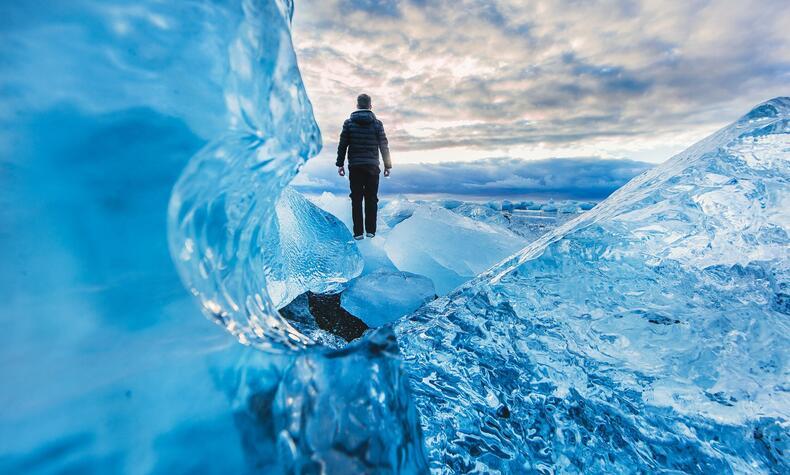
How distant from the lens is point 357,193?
497cm

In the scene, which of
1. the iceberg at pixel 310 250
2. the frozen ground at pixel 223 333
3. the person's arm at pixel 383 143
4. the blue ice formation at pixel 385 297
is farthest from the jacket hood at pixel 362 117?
the frozen ground at pixel 223 333

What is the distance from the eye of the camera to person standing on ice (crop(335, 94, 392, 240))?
4.73 metres

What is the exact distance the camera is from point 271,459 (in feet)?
2.15

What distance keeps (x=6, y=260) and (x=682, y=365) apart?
1.64 metres

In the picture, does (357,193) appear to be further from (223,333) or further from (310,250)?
(223,333)

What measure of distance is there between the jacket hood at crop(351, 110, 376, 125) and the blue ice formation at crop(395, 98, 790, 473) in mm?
3580

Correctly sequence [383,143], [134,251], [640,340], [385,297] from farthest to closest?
[383,143] → [385,297] → [640,340] → [134,251]

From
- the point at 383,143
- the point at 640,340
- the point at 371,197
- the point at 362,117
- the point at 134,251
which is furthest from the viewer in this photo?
the point at 371,197

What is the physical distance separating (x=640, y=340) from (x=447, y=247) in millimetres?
2162

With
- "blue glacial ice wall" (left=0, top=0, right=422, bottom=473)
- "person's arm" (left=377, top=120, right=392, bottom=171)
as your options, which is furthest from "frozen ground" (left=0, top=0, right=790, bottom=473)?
"person's arm" (left=377, top=120, right=392, bottom=171)

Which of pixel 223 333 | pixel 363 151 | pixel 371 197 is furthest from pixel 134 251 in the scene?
pixel 371 197

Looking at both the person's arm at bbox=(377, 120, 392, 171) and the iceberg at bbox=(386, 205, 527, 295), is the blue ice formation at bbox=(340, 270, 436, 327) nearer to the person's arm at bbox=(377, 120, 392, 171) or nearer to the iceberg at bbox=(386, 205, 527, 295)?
the iceberg at bbox=(386, 205, 527, 295)

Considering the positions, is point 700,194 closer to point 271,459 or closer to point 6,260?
point 271,459

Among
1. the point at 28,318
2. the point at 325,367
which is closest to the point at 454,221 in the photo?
the point at 325,367
